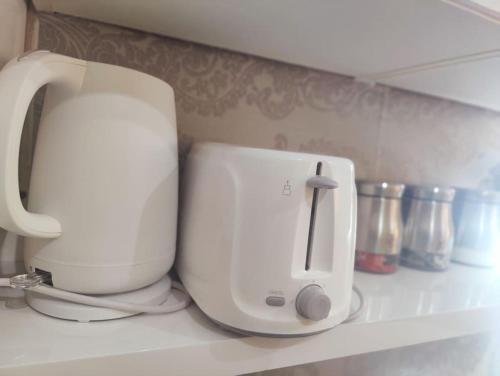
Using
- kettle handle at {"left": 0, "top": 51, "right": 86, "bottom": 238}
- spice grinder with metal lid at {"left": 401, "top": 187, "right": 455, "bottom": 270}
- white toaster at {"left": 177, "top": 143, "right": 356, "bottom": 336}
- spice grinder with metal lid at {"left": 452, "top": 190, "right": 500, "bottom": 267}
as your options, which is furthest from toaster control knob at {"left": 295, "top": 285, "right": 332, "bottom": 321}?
spice grinder with metal lid at {"left": 452, "top": 190, "right": 500, "bottom": 267}

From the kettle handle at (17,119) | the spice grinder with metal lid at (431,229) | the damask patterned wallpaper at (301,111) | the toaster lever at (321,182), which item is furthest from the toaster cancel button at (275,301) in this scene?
the spice grinder with metal lid at (431,229)

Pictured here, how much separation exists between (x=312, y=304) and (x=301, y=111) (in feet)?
1.46

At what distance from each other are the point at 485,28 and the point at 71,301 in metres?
0.59

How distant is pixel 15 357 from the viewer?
30 centimetres

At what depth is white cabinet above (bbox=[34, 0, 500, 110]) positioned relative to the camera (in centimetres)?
44

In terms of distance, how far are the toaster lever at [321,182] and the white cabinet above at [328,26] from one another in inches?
8.7

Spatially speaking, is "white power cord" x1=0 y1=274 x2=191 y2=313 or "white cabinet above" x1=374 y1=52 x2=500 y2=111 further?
"white cabinet above" x1=374 y1=52 x2=500 y2=111

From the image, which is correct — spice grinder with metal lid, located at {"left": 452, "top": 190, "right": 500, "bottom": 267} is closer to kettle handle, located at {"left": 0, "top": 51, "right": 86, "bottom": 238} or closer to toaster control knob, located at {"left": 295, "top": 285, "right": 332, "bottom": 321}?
toaster control knob, located at {"left": 295, "top": 285, "right": 332, "bottom": 321}

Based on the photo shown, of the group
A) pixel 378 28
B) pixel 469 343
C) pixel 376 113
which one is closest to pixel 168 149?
pixel 378 28

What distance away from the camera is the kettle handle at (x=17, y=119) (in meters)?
0.32

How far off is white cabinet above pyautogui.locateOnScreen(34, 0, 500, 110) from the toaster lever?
0.73ft

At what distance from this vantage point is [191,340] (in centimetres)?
36

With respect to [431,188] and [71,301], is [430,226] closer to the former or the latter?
[431,188]

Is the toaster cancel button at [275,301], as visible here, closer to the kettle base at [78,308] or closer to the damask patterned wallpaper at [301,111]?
the kettle base at [78,308]
